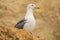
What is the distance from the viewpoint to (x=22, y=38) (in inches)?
183

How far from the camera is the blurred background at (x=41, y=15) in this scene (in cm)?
1012

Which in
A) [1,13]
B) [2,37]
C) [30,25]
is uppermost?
[1,13]

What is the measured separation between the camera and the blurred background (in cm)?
1012

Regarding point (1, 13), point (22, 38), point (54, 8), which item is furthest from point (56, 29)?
point (22, 38)

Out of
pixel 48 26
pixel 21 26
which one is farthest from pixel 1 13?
pixel 21 26

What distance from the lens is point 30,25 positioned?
682 centimetres

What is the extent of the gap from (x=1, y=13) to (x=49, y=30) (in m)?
2.02

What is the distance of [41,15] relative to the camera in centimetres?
1091

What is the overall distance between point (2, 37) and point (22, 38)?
0.43 meters

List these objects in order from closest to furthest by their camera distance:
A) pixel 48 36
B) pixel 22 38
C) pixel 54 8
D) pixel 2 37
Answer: pixel 2 37, pixel 22 38, pixel 48 36, pixel 54 8

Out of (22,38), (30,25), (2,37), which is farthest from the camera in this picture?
(30,25)

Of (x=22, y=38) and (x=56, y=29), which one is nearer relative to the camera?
(x=22, y=38)

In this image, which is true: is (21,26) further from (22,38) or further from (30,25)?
(22,38)

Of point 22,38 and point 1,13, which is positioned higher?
point 1,13
